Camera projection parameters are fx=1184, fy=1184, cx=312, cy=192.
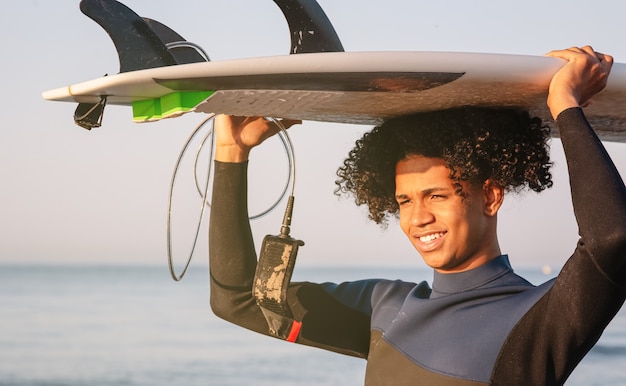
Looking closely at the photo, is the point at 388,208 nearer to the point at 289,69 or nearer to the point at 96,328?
the point at 289,69

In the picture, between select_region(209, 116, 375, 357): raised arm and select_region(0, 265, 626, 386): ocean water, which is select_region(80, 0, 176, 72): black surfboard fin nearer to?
select_region(209, 116, 375, 357): raised arm

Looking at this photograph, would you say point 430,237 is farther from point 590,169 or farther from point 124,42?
point 124,42

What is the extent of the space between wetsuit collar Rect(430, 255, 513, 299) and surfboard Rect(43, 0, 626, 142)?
384mm

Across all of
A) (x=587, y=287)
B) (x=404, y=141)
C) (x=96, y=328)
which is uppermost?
(x=404, y=141)

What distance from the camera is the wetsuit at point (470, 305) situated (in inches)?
94.2

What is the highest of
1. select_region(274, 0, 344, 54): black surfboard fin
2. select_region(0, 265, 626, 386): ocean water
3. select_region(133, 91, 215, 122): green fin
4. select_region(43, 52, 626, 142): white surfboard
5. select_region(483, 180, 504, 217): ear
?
select_region(274, 0, 344, 54): black surfboard fin

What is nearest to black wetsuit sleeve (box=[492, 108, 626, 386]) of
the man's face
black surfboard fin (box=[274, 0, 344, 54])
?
the man's face

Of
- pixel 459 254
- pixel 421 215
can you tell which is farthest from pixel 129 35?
pixel 459 254

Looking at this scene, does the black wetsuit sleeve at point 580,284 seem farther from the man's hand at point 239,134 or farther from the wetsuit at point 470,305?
the man's hand at point 239,134

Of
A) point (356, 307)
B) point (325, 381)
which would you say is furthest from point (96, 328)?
point (356, 307)

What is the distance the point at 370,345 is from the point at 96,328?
20607 millimetres

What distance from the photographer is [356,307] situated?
3.22 metres

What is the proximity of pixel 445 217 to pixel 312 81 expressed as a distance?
497 mm

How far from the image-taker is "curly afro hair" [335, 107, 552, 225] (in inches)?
112
